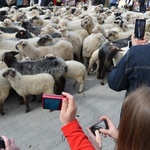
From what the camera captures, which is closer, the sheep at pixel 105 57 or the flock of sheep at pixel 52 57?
the flock of sheep at pixel 52 57

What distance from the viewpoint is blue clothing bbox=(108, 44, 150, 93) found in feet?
6.43

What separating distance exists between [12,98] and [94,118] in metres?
1.82

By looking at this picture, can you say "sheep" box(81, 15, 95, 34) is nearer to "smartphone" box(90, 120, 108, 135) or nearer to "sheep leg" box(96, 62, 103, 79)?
"sheep leg" box(96, 62, 103, 79)

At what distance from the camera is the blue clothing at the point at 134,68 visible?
6.43 ft

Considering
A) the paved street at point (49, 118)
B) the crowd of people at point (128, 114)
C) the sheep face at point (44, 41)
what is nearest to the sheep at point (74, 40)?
the sheep face at point (44, 41)

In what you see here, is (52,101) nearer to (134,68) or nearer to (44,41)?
(134,68)

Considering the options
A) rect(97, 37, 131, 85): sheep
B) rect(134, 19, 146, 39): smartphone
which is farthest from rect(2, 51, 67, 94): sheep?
rect(134, 19, 146, 39): smartphone

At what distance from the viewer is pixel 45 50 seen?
20.0ft

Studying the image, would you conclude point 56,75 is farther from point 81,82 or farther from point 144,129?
point 144,129

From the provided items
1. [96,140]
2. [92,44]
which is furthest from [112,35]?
[96,140]

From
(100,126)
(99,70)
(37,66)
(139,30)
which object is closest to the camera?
(100,126)

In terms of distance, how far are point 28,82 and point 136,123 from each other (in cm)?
359

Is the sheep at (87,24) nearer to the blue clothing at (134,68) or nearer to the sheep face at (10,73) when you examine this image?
the sheep face at (10,73)

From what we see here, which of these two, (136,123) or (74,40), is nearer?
(136,123)
